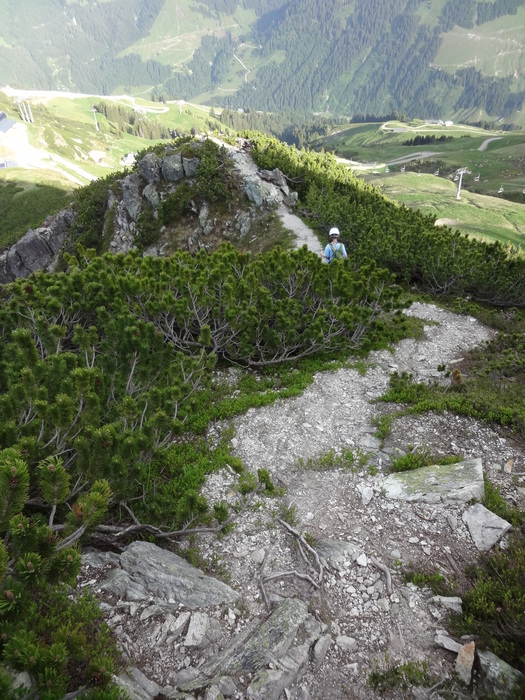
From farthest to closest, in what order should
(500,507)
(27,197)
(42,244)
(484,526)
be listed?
1. (27,197)
2. (42,244)
3. (500,507)
4. (484,526)

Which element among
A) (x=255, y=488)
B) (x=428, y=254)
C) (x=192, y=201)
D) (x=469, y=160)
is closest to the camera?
(x=255, y=488)

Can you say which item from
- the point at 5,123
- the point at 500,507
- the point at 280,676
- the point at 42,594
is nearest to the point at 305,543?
the point at 280,676

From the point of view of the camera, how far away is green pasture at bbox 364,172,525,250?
133ft

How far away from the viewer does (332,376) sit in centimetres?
1215

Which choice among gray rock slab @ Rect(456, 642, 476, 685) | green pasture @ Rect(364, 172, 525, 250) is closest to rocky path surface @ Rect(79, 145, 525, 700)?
gray rock slab @ Rect(456, 642, 476, 685)

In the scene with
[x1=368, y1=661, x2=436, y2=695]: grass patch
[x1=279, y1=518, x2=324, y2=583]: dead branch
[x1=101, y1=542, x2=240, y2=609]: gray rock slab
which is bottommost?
[x1=279, y1=518, x2=324, y2=583]: dead branch

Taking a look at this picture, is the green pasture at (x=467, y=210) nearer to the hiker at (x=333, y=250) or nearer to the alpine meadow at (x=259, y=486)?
the hiker at (x=333, y=250)

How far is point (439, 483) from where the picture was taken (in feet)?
25.0

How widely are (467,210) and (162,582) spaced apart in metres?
54.6

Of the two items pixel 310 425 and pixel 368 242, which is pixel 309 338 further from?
pixel 368 242

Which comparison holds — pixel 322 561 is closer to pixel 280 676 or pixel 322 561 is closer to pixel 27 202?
pixel 280 676

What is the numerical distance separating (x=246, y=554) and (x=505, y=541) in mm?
4470

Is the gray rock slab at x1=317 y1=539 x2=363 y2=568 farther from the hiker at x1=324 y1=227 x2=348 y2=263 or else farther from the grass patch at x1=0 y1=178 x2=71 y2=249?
the grass patch at x1=0 y1=178 x2=71 y2=249

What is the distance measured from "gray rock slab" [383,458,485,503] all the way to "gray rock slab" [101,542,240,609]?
3.84 meters
